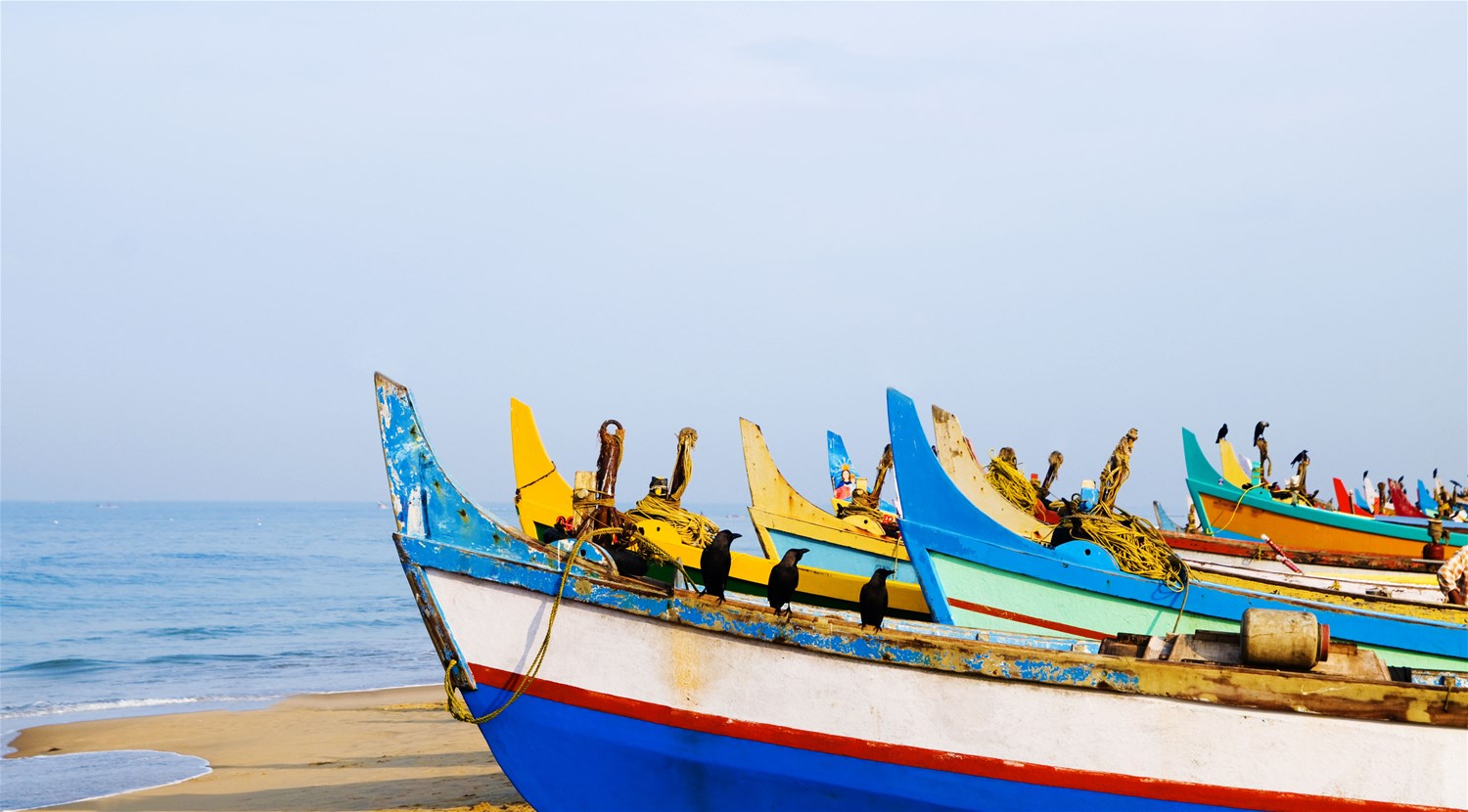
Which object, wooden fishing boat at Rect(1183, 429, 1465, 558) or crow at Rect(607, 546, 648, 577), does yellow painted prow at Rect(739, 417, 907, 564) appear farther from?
wooden fishing boat at Rect(1183, 429, 1465, 558)

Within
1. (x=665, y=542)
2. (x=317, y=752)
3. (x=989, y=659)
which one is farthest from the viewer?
(x=317, y=752)

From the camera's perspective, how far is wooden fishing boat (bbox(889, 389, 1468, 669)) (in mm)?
9227

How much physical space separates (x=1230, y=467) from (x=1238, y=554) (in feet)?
29.4

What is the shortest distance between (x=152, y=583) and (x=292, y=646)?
821 inches

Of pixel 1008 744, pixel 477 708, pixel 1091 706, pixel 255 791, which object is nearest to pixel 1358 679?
pixel 1091 706

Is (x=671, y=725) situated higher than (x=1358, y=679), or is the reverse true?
(x=1358, y=679)

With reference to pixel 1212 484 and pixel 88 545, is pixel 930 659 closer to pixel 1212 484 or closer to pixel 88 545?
pixel 1212 484

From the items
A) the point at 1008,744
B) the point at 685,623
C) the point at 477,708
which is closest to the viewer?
→ the point at 1008,744

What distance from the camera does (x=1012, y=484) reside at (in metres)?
12.6

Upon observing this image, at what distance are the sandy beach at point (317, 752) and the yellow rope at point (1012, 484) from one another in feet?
18.6

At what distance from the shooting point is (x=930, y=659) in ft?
21.8

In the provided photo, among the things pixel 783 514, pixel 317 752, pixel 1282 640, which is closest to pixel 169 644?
pixel 317 752

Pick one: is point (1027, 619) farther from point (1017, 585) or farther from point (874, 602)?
point (874, 602)

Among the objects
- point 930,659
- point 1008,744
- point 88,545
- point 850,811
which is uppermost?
point 930,659
